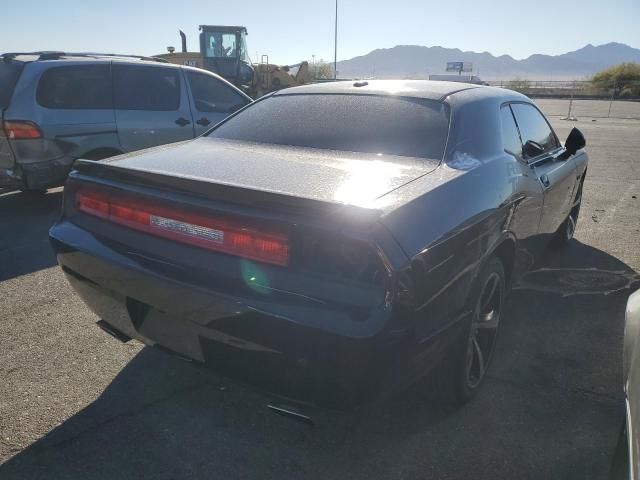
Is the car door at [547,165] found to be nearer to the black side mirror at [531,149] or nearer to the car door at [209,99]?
the black side mirror at [531,149]

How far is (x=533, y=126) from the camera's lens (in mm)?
3912

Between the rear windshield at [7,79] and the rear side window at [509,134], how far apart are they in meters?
4.78

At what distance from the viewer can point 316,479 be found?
2.12 metres

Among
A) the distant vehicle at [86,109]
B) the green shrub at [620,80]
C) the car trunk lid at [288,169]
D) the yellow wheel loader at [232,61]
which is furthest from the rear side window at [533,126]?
the green shrub at [620,80]

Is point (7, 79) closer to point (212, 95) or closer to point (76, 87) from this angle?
point (76, 87)

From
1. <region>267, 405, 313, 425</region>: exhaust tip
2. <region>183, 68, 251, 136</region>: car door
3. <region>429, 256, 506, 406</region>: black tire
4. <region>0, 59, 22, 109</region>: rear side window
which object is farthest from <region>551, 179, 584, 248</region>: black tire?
<region>0, 59, 22, 109</region>: rear side window

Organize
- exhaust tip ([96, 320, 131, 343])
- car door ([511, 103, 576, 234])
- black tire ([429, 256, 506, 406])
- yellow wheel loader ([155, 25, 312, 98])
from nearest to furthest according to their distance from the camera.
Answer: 1. black tire ([429, 256, 506, 406])
2. exhaust tip ([96, 320, 131, 343])
3. car door ([511, 103, 576, 234])
4. yellow wheel loader ([155, 25, 312, 98])

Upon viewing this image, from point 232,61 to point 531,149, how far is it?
14.8 metres

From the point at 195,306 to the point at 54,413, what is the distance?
106 cm

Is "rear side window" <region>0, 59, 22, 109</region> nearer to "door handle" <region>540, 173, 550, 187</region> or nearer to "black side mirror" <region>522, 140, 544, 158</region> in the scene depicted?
"black side mirror" <region>522, 140, 544, 158</region>

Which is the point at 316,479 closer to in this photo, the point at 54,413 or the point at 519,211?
the point at 54,413

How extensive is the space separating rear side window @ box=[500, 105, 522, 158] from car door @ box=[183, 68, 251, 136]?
13.6 ft

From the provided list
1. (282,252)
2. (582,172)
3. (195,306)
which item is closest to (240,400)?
(195,306)

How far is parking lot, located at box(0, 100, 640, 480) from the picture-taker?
7.21 feet
